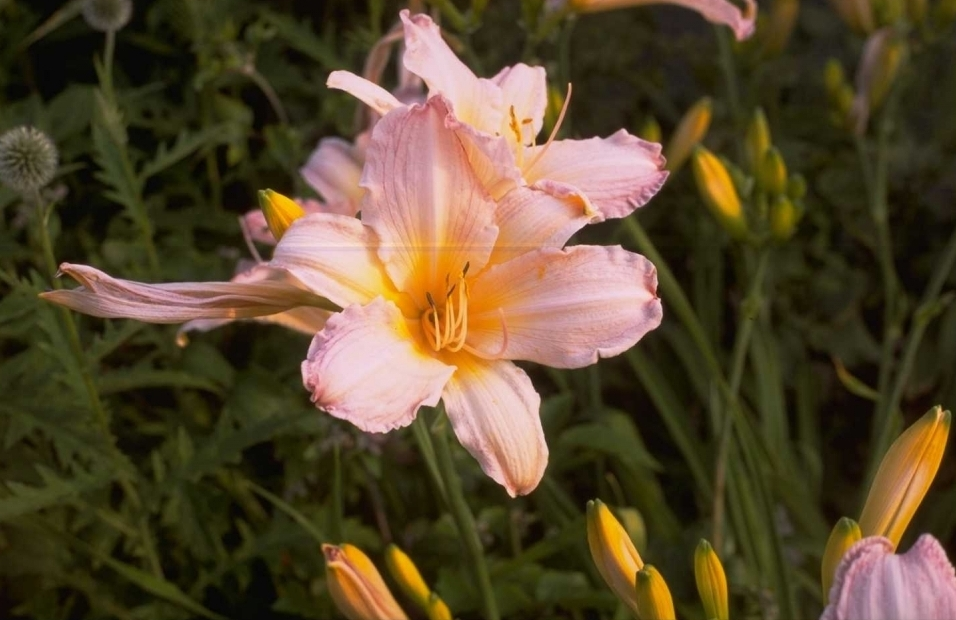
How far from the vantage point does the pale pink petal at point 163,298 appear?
2.07ft

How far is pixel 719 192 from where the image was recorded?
0.97 metres

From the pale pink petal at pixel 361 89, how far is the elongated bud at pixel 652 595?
13.3 inches

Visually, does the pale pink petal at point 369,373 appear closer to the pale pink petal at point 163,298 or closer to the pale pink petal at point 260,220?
the pale pink petal at point 163,298

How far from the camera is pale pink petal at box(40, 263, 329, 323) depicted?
0.63 metres

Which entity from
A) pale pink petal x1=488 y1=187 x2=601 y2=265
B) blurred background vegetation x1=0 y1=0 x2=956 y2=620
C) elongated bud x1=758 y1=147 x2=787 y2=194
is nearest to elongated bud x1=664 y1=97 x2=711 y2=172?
blurred background vegetation x1=0 y1=0 x2=956 y2=620

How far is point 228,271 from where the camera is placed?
1.14 metres

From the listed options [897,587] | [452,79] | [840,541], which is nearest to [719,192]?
[452,79]

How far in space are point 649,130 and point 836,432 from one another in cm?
74

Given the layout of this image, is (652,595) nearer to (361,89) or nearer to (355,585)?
(355,585)

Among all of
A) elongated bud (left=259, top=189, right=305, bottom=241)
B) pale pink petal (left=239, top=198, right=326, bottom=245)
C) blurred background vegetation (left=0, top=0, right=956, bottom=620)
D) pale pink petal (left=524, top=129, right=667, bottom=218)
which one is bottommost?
blurred background vegetation (left=0, top=0, right=956, bottom=620)

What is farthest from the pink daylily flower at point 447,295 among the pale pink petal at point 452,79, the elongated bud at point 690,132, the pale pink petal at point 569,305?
the elongated bud at point 690,132

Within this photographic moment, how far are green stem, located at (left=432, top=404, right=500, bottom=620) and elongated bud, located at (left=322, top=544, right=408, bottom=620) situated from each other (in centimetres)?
7

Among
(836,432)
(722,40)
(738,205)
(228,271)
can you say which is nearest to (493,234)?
(738,205)

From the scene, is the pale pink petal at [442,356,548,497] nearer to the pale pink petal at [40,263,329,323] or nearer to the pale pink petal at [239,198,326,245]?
the pale pink petal at [40,263,329,323]
